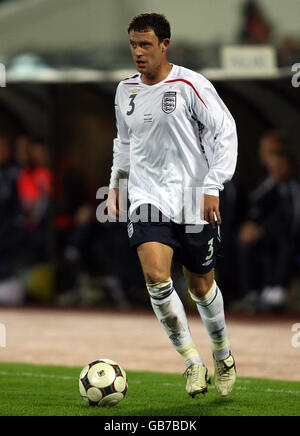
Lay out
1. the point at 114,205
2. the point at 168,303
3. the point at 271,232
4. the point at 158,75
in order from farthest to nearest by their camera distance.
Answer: the point at 271,232 < the point at 114,205 < the point at 158,75 < the point at 168,303

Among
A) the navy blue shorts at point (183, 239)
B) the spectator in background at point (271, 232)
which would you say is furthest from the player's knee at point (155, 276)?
the spectator in background at point (271, 232)

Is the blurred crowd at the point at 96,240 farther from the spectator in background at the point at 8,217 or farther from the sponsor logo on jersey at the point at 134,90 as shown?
the sponsor logo on jersey at the point at 134,90

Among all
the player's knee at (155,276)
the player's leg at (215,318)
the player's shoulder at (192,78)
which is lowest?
the player's leg at (215,318)

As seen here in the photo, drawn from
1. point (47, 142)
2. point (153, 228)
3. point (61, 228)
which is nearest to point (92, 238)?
point (61, 228)

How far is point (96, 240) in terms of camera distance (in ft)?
49.9

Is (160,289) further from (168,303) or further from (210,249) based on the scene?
(210,249)

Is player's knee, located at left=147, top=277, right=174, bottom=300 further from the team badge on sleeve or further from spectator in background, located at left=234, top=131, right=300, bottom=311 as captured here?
spectator in background, located at left=234, top=131, right=300, bottom=311

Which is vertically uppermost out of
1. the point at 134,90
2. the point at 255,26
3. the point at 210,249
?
the point at 255,26

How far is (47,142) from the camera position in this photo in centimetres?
1641

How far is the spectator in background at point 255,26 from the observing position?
507 inches

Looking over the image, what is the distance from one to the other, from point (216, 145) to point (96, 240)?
8.64 meters

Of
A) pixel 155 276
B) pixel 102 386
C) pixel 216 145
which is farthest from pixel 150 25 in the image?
pixel 102 386

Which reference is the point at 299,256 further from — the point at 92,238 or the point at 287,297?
the point at 92,238

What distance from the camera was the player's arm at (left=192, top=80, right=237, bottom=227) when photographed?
6547 mm
